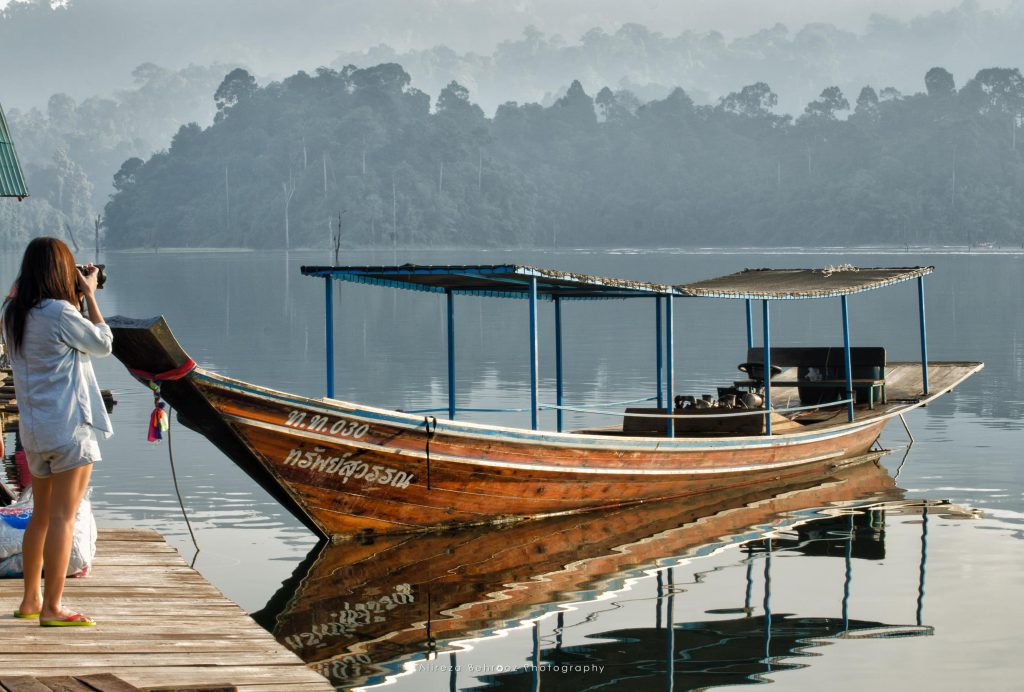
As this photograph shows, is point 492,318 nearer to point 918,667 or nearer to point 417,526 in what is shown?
point 417,526

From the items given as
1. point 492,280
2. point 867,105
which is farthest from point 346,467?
point 867,105

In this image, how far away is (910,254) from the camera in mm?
133875

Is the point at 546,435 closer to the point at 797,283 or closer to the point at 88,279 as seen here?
the point at 797,283

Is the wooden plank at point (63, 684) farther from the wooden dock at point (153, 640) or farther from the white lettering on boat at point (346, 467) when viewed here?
the white lettering on boat at point (346, 467)

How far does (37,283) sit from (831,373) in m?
13.9

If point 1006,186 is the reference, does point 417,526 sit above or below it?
below

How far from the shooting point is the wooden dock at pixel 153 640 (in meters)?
6.55

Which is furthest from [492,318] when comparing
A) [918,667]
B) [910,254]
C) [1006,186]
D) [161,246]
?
[161,246]

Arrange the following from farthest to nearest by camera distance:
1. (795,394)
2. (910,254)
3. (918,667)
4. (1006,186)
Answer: (1006,186) → (910,254) → (795,394) → (918,667)

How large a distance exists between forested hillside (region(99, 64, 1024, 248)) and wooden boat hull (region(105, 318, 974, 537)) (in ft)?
429

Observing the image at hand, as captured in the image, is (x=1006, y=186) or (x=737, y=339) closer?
(x=737, y=339)

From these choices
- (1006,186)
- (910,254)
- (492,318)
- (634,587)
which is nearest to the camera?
(634,587)

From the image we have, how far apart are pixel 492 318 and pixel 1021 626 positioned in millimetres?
41435

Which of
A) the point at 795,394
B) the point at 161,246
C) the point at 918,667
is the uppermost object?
the point at 161,246
